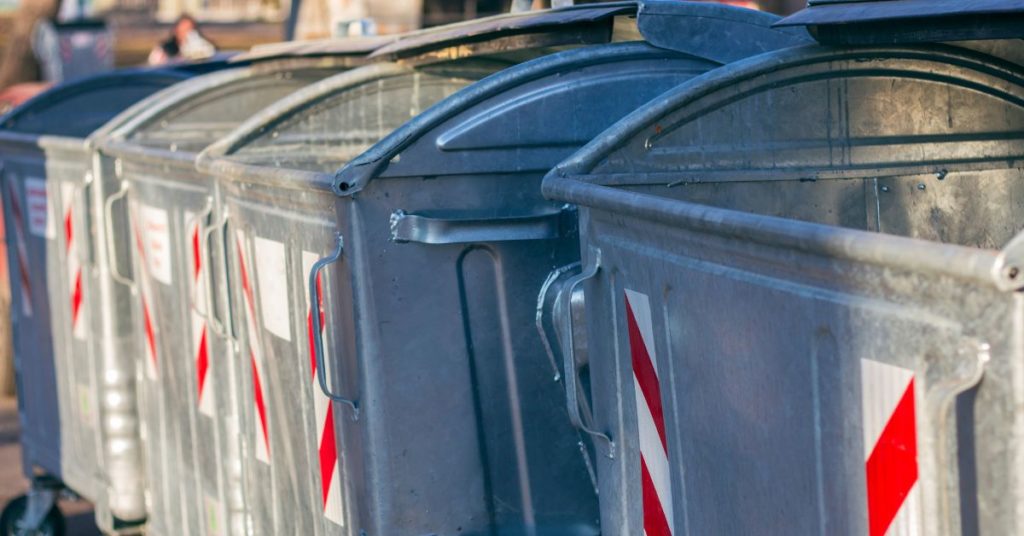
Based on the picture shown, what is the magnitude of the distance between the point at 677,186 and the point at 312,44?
250 centimetres

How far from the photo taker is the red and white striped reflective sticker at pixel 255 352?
3916mm

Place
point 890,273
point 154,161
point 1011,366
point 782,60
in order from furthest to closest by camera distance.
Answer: point 154,161
point 782,60
point 890,273
point 1011,366

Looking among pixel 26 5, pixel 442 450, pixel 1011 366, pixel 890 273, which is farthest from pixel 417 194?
pixel 26 5

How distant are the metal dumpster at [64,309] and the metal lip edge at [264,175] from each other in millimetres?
1412

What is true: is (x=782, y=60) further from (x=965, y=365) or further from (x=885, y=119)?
(x=965, y=365)

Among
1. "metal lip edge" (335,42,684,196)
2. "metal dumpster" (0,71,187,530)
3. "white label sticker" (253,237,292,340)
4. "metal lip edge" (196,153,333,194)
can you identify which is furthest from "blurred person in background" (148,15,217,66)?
"metal lip edge" (335,42,684,196)

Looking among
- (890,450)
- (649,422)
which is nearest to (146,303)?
(649,422)

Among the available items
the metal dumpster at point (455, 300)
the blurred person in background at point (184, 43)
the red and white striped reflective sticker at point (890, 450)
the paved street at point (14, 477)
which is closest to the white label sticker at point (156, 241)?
the metal dumpster at point (455, 300)

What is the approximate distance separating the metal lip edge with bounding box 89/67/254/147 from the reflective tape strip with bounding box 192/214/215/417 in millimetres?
908

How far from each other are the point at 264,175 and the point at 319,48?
153cm

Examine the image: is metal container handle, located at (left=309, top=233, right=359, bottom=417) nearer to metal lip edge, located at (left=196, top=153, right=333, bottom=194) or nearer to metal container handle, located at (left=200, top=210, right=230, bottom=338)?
metal lip edge, located at (left=196, top=153, right=333, bottom=194)

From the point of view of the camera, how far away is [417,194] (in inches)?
127

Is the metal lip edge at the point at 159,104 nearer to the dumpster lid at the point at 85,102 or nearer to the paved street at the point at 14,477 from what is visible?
the dumpster lid at the point at 85,102

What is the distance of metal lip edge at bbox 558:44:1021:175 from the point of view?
2.87 metres
